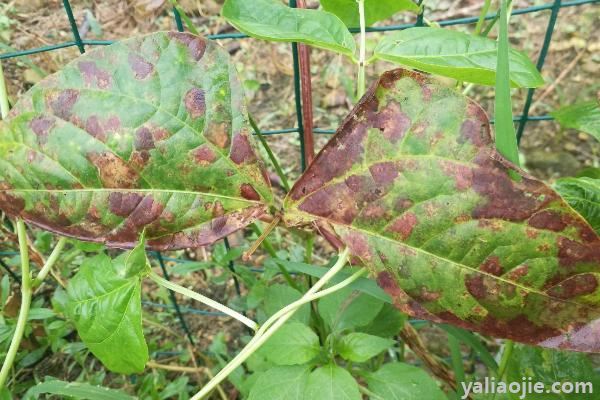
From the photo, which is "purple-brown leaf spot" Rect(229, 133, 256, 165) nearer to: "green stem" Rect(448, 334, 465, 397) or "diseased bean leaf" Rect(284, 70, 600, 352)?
"diseased bean leaf" Rect(284, 70, 600, 352)

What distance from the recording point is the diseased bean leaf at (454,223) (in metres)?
0.54

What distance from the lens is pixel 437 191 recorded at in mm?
561

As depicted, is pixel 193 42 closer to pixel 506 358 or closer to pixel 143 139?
pixel 143 139

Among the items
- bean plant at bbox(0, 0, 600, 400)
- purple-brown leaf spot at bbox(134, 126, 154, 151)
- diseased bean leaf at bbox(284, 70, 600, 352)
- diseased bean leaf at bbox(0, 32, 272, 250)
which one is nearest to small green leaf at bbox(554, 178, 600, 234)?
bean plant at bbox(0, 0, 600, 400)

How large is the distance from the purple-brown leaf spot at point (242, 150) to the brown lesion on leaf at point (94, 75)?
15cm

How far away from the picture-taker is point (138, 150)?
0.63 m

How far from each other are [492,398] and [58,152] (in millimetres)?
685

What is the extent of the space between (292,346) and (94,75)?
1.52 feet

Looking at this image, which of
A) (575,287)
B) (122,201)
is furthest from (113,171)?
(575,287)

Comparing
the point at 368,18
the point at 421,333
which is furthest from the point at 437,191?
the point at 421,333

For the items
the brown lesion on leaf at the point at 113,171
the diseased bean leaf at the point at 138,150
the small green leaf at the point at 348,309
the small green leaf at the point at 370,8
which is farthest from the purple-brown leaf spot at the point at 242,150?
the small green leaf at the point at 348,309

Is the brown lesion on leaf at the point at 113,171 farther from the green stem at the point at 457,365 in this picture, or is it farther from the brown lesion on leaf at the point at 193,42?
the green stem at the point at 457,365

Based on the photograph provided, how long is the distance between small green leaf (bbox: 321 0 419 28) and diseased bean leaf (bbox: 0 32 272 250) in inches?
9.6

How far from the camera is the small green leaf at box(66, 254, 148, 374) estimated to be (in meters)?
0.66
